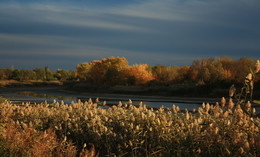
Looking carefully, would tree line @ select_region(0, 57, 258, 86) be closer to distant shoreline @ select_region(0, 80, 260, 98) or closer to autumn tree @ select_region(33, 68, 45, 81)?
distant shoreline @ select_region(0, 80, 260, 98)

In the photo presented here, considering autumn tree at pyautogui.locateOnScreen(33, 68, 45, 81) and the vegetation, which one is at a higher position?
autumn tree at pyautogui.locateOnScreen(33, 68, 45, 81)

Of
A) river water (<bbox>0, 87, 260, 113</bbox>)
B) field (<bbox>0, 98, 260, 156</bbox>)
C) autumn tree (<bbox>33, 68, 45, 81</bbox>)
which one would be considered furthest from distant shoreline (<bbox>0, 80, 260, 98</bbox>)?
autumn tree (<bbox>33, 68, 45, 81</bbox>)

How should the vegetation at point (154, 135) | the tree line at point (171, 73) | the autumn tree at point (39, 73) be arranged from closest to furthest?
the vegetation at point (154, 135) → the tree line at point (171, 73) → the autumn tree at point (39, 73)

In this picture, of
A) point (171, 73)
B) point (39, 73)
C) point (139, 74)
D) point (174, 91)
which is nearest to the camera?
point (174, 91)

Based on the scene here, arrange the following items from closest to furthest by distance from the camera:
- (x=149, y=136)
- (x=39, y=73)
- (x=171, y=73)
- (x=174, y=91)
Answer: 1. (x=149, y=136)
2. (x=174, y=91)
3. (x=171, y=73)
4. (x=39, y=73)

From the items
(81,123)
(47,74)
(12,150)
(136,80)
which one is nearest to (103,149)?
(81,123)

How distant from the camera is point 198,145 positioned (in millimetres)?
4641

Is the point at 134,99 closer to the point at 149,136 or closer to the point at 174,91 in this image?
the point at 174,91

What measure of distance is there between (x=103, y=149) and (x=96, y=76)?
129 feet

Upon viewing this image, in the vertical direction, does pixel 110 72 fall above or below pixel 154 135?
above

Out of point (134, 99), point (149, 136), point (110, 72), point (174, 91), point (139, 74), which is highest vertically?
point (110, 72)

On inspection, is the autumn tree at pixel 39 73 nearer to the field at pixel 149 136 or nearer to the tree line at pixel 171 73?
the tree line at pixel 171 73

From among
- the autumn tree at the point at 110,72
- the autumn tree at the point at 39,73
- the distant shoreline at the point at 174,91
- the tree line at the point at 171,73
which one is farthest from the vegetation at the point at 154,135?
the autumn tree at the point at 39,73

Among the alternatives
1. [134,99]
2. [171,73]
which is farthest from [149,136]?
[171,73]
